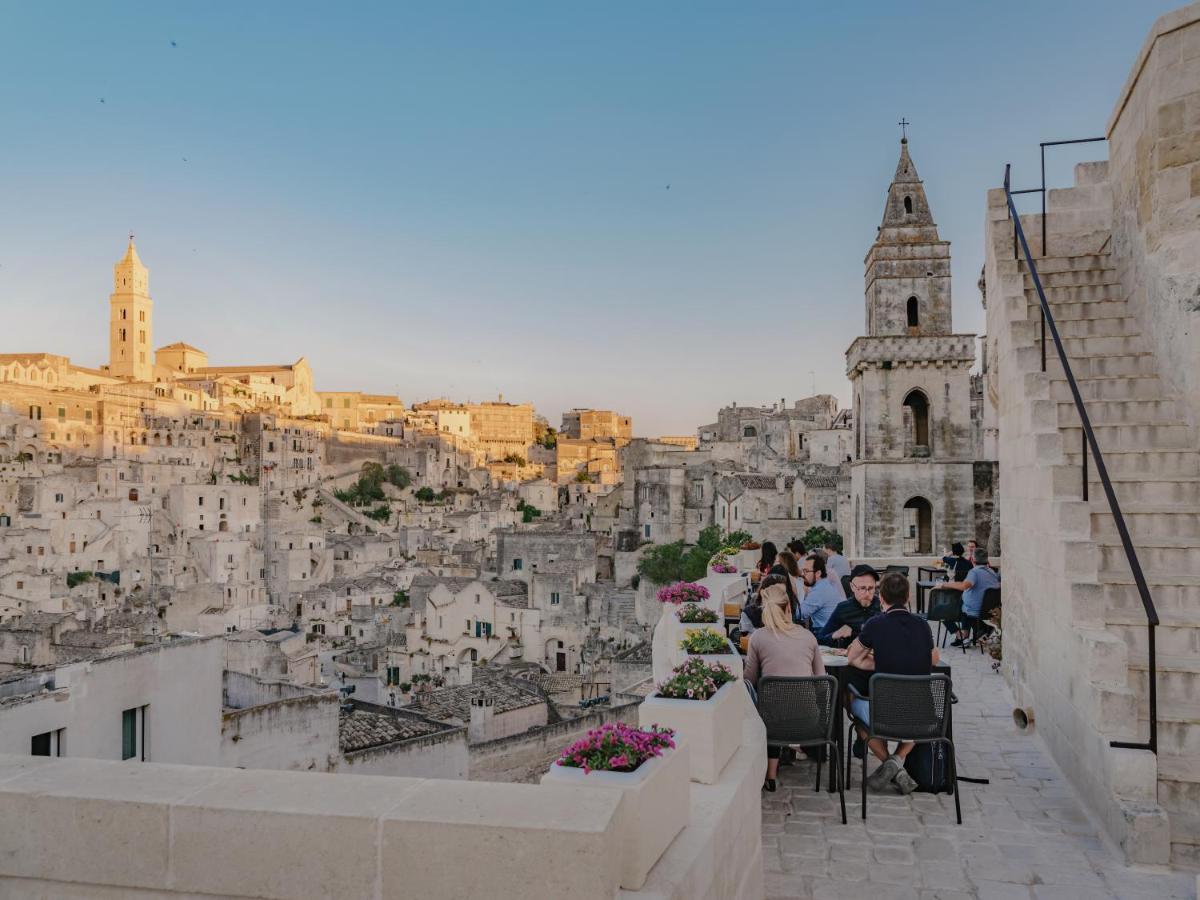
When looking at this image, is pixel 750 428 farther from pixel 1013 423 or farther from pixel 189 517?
pixel 1013 423

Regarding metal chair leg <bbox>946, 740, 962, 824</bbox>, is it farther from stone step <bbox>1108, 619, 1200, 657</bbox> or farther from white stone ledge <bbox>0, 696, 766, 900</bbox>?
white stone ledge <bbox>0, 696, 766, 900</bbox>

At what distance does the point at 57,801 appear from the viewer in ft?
9.37

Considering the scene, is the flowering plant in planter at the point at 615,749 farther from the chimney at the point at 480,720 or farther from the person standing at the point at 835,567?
the chimney at the point at 480,720

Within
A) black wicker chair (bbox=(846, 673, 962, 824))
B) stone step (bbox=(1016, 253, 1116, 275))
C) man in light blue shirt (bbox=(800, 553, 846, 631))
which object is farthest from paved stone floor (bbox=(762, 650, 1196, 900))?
stone step (bbox=(1016, 253, 1116, 275))

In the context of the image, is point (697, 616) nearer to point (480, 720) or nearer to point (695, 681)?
point (695, 681)

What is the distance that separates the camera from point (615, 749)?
3.32 m

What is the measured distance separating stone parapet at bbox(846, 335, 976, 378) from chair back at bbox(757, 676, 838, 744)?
23714 millimetres

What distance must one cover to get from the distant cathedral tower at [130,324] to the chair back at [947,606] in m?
112

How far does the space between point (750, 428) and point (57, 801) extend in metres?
85.0

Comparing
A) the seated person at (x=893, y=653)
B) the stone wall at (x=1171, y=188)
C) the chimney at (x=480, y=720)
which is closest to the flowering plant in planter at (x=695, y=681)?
the seated person at (x=893, y=653)

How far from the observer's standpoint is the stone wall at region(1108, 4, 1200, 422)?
22.7ft

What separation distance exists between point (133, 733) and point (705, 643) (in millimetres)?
10020

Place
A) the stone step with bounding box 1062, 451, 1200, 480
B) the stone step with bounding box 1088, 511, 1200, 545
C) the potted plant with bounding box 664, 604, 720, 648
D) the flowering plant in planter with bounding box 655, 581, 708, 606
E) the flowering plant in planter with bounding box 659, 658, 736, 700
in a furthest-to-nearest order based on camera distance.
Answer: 1. the flowering plant in planter with bounding box 655, 581, 708, 606
2. the potted plant with bounding box 664, 604, 720, 648
3. the stone step with bounding box 1062, 451, 1200, 480
4. the stone step with bounding box 1088, 511, 1200, 545
5. the flowering plant in planter with bounding box 659, 658, 736, 700

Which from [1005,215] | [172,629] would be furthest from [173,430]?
[1005,215]
